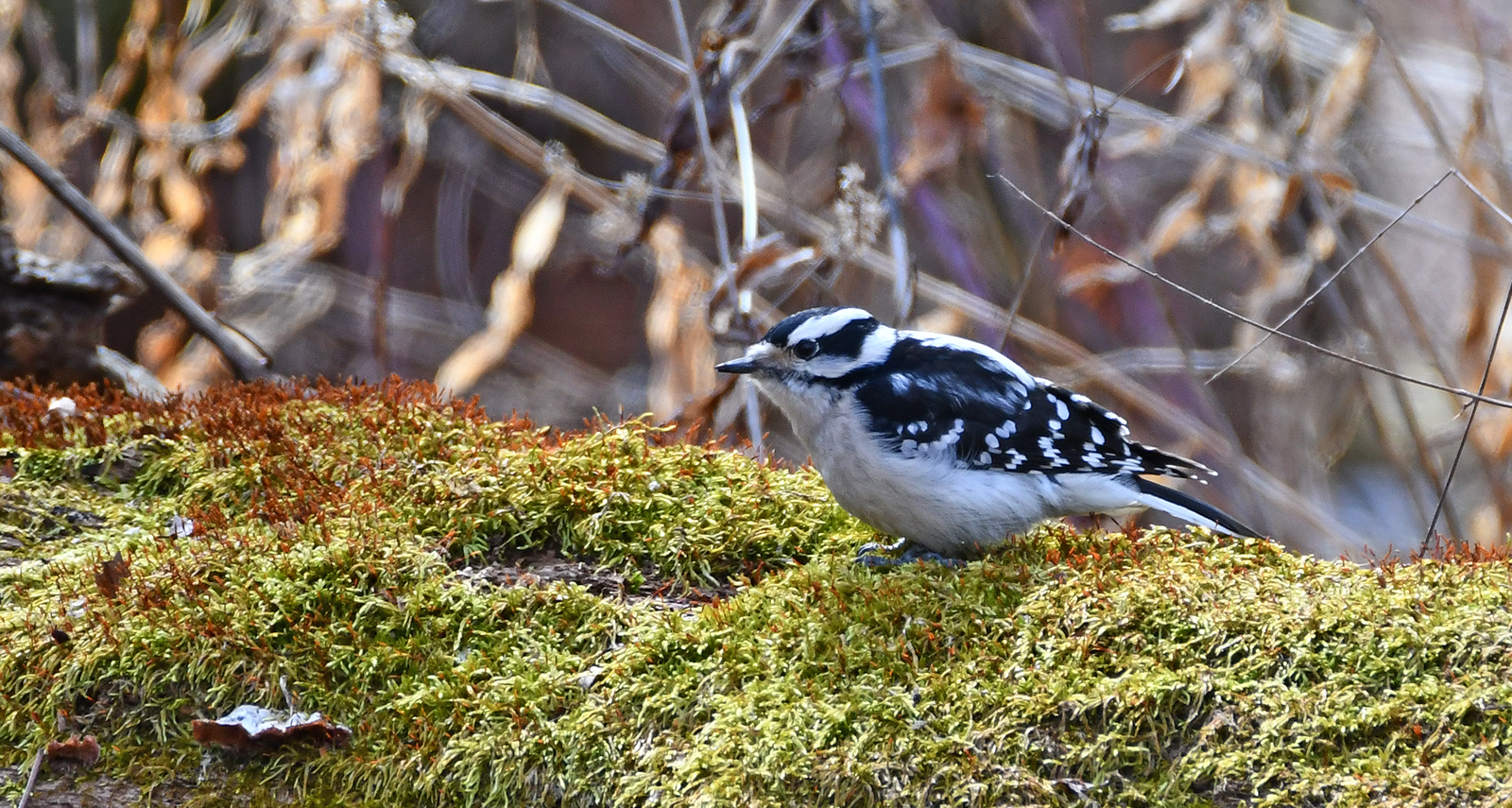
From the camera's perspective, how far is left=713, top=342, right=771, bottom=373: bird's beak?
3.23 meters

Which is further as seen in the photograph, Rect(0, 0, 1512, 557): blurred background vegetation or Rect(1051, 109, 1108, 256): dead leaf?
Rect(0, 0, 1512, 557): blurred background vegetation

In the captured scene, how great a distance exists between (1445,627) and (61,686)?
2718 millimetres

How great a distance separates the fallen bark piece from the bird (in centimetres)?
128

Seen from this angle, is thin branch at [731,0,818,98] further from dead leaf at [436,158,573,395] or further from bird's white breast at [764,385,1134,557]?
bird's white breast at [764,385,1134,557]

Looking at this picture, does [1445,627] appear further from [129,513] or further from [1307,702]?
[129,513]

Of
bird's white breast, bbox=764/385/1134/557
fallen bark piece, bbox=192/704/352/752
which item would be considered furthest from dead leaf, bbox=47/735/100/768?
bird's white breast, bbox=764/385/1134/557

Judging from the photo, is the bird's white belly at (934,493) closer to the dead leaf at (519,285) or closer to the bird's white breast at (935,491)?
the bird's white breast at (935,491)

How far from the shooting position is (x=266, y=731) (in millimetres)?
2240

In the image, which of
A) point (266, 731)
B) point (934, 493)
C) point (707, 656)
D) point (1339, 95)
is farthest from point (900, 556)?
point (1339, 95)

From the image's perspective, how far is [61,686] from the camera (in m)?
2.35

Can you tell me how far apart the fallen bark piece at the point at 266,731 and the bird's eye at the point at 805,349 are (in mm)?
1555

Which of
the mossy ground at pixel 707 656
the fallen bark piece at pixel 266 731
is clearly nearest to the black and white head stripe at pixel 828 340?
the mossy ground at pixel 707 656

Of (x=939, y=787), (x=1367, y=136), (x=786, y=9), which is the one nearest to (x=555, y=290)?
(x=786, y=9)

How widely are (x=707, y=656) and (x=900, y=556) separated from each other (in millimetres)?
929
